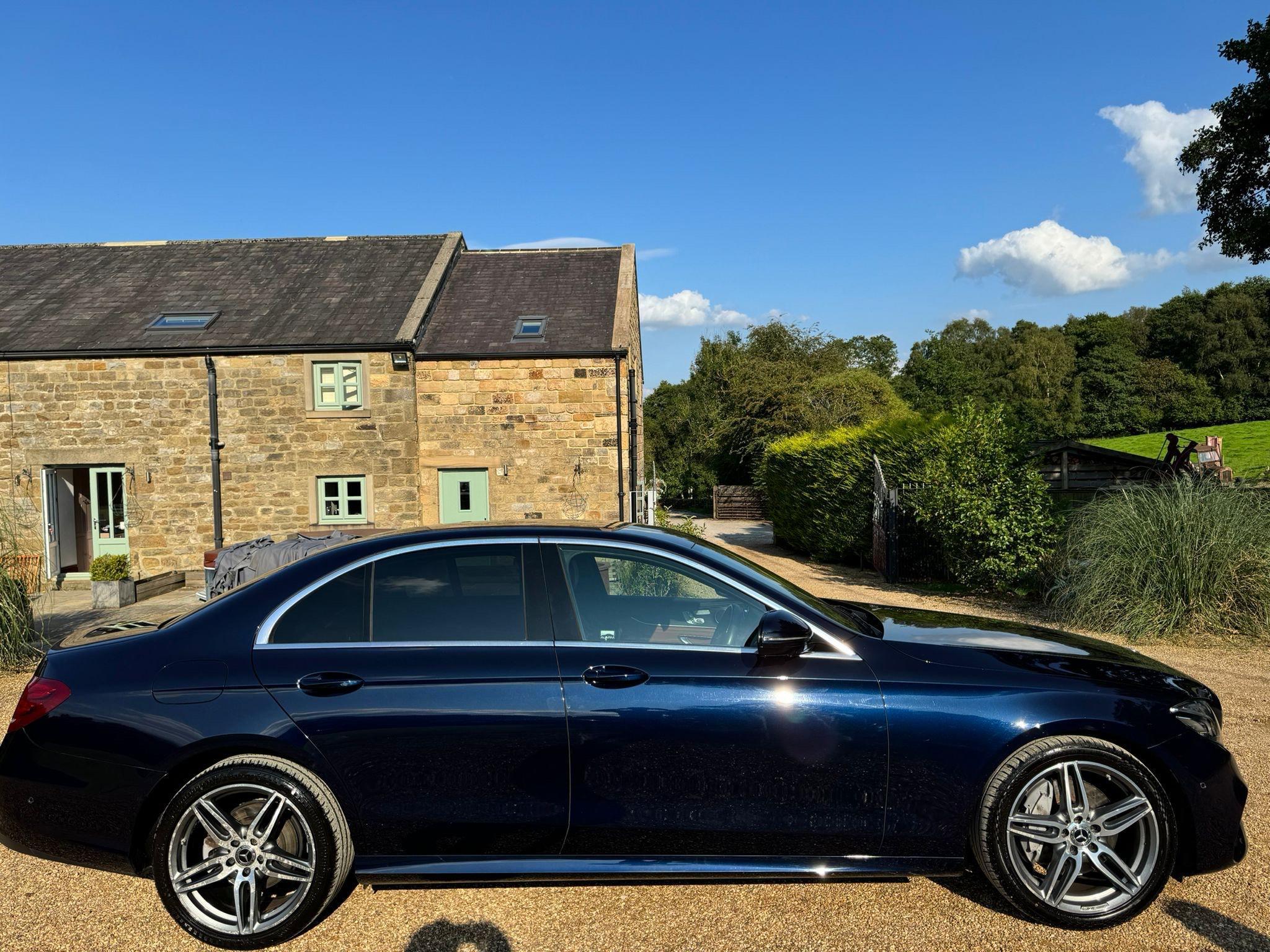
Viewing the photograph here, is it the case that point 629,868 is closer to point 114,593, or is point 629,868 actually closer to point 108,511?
point 114,593

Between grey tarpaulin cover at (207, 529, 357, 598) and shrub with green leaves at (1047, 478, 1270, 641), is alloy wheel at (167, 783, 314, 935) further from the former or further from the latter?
shrub with green leaves at (1047, 478, 1270, 641)

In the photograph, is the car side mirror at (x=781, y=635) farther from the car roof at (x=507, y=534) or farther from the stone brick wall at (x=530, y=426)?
the stone brick wall at (x=530, y=426)

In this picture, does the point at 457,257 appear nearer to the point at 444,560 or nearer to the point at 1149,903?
the point at 444,560

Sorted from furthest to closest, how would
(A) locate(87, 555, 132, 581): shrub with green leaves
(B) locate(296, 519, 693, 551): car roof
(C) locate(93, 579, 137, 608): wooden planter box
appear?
1. (A) locate(87, 555, 132, 581): shrub with green leaves
2. (C) locate(93, 579, 137, 608): wooden planter box
3. (B) locate(296, 519, 693, 551): car roof

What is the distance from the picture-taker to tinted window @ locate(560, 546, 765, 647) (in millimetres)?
3312

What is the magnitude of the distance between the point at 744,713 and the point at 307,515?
14848 mm

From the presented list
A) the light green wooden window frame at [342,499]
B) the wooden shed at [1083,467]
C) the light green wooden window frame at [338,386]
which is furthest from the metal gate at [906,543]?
the light green wooden window frame at [338,386]

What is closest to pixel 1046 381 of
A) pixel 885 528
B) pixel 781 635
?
pixel 885 528

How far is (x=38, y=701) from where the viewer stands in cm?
312

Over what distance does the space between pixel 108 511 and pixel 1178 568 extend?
1834cm

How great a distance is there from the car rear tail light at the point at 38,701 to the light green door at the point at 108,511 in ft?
50.3

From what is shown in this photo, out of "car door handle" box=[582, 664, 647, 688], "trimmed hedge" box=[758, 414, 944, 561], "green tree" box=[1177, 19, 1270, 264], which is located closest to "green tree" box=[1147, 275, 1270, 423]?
"green tree" box=[1177, 19, 1270, 264]

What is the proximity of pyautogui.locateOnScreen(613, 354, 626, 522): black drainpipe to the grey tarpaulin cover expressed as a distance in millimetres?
7349

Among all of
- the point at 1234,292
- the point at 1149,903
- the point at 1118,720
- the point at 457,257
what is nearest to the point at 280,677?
the point at 1118,720
